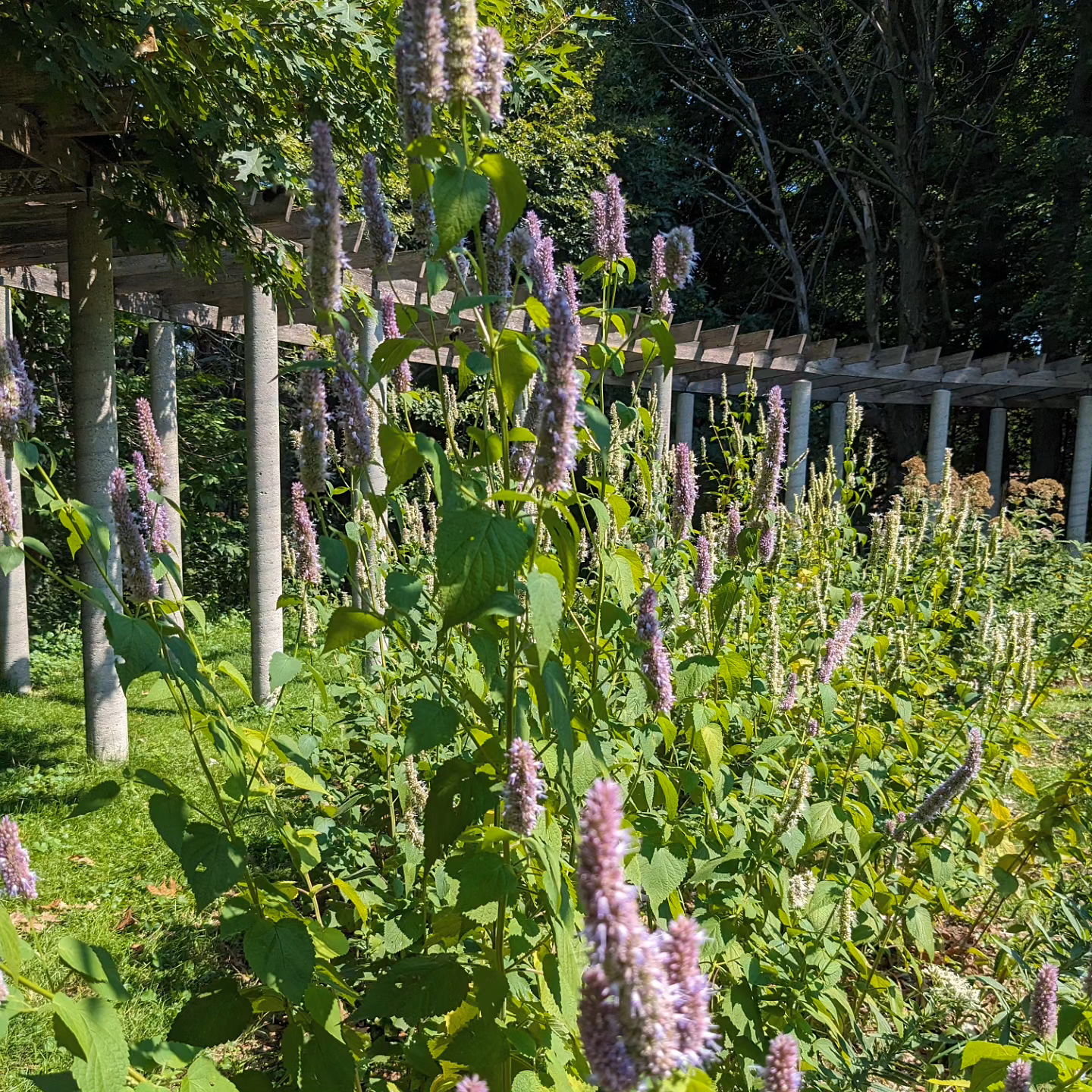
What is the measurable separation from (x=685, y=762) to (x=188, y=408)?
31.6 feet

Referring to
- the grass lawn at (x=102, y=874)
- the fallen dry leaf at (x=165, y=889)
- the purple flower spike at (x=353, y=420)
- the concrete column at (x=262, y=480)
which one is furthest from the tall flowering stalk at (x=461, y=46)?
the concrete column at (x=262, y=480)

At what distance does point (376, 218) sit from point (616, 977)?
133 cm

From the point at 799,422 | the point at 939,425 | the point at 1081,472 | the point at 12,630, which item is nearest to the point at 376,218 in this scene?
the point at 12,630

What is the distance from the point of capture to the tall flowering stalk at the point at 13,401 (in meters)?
1.49

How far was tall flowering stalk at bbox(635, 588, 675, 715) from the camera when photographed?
5.28ft

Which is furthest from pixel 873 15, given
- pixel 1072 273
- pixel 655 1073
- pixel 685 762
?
pixel 655 1073

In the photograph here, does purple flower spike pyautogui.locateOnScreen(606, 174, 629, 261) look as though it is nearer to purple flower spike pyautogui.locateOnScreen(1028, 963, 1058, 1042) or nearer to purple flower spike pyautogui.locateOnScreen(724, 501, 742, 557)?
purple flower spike pyautogui.locateOnScreen(724, 501, 742, 557)

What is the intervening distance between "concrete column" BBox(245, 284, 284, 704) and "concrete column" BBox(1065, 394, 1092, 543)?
11.8 m

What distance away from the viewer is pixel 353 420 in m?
1.49

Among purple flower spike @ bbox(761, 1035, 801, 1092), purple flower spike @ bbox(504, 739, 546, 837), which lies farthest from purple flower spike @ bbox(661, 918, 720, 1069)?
purple flower spike @ bbox(504, 739, 546, 837)

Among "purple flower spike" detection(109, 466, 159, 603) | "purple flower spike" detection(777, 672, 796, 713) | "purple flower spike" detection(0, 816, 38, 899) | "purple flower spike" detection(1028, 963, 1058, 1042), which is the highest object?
"purple flower spike" detection(109, 466, 159, 603)

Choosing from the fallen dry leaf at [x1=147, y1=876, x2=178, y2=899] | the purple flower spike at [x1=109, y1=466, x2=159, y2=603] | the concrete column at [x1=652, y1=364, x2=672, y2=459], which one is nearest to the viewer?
the purple flower spike at [x1=109, y1=466, x2=159, y2=603]

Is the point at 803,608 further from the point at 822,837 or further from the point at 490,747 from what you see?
the point at 490,747

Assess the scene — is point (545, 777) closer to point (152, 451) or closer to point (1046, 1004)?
point (1046, 1004)
